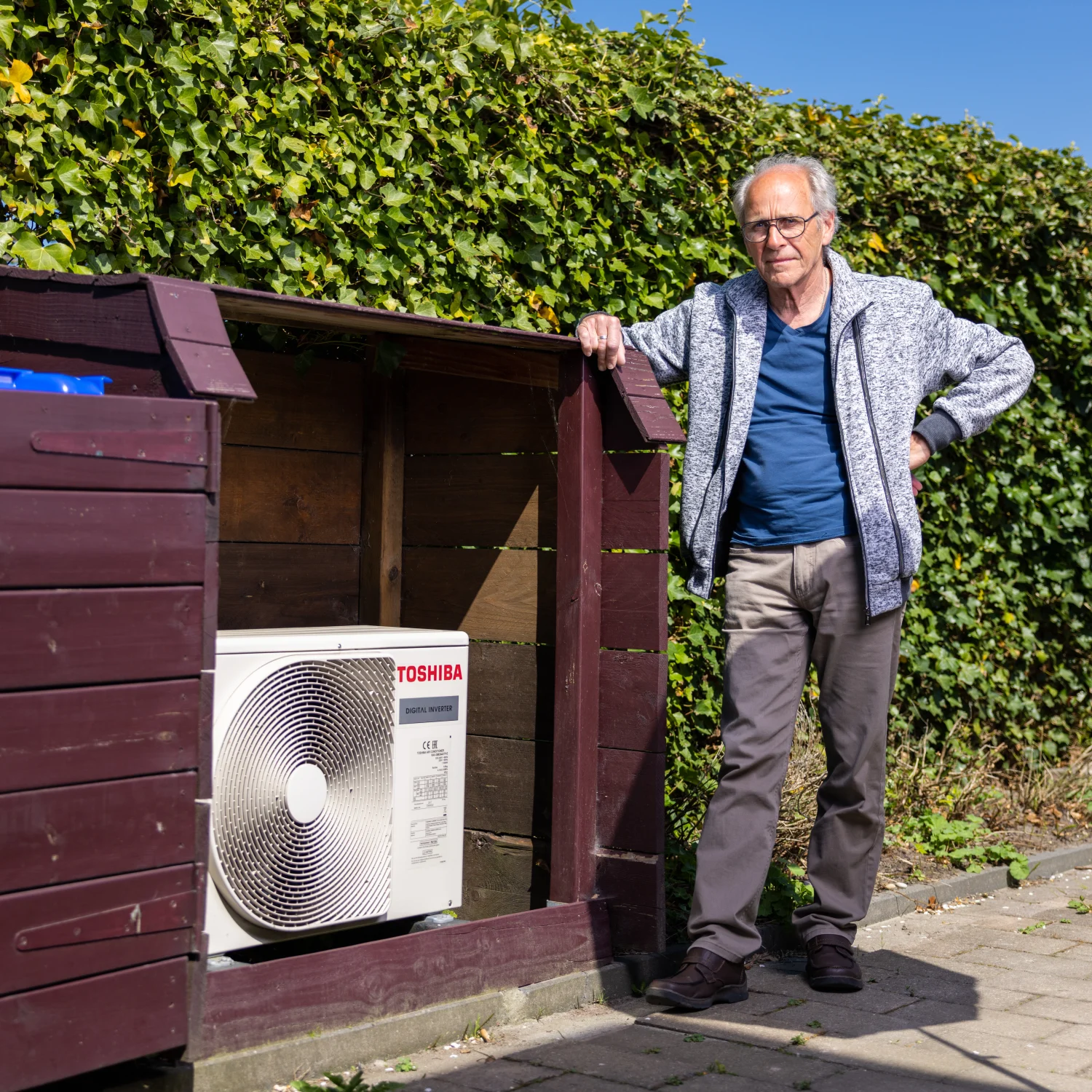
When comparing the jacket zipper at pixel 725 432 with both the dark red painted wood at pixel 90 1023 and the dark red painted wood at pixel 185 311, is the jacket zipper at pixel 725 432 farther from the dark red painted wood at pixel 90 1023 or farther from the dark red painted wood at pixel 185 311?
the dark red painted wood at pixel 90 1023

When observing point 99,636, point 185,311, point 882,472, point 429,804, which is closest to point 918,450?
point 882,472

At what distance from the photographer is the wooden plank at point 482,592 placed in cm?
383

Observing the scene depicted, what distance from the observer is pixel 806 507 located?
357 cm

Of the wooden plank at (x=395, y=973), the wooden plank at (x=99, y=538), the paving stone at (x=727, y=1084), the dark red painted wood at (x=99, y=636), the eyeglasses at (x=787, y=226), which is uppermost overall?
the eyeglasses at (x=787, y=226)

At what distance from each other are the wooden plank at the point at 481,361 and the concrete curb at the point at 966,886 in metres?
2.01

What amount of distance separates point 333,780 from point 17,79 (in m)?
1.70

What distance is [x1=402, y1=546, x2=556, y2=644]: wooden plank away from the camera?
12.6 feet

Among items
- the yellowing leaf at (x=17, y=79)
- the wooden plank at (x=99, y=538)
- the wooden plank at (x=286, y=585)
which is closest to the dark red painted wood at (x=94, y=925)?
the wooden plank at (x=99, y=538)

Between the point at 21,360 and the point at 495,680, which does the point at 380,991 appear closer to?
the point at 495,680

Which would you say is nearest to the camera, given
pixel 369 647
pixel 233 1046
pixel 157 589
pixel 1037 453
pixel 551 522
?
pixel 157 589

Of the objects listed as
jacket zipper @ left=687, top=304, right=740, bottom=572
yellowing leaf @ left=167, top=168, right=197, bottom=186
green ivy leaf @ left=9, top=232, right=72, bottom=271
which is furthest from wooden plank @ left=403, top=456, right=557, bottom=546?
green ivy leaf @ left=9, top=232, right=72, bottom=271

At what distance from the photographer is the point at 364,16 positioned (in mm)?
3709

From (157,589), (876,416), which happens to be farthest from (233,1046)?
(876,416)

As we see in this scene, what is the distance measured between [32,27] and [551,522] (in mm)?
1756
